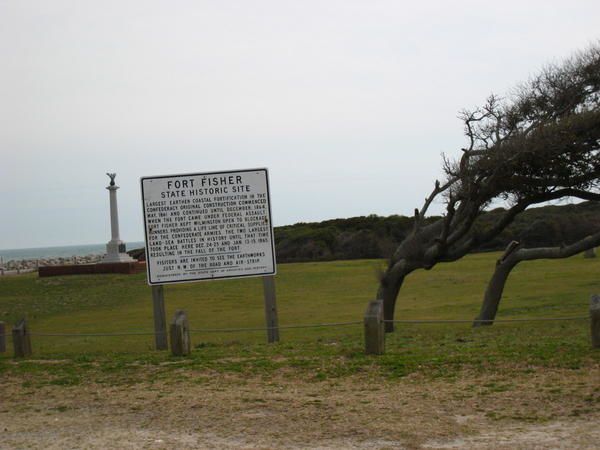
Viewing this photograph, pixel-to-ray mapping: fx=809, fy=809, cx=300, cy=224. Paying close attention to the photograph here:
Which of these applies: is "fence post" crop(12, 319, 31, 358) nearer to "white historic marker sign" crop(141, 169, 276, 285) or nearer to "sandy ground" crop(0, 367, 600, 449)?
"white historic marker sign" crop(141, 169, 276, 285)

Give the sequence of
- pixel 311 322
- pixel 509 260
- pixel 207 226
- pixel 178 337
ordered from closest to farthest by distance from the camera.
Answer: pixel 178 337, pixel 207 226, pixel 509 260, pixel 311 322

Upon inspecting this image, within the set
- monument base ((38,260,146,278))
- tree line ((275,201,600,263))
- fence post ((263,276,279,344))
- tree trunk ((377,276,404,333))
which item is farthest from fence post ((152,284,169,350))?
monument base ((38,260,146,278))

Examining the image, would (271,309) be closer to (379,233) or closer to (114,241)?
(114,241)

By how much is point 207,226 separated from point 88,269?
93.2ft

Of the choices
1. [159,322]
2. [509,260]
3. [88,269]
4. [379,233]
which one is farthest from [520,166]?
[379,233]

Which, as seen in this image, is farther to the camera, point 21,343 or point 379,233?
point 379,233

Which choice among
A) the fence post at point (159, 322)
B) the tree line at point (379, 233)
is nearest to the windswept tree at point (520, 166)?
the fence post at point (159, 322)

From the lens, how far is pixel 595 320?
10.8 metres

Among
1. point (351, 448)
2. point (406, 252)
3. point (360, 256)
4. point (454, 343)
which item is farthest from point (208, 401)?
point (360, 256)

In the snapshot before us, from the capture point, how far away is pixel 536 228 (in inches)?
1651

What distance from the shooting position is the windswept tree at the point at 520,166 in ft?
52.0

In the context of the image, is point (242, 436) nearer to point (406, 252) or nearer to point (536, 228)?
point (406, 252)

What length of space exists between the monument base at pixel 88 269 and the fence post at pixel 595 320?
1301 inches

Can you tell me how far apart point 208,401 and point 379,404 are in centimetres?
194
